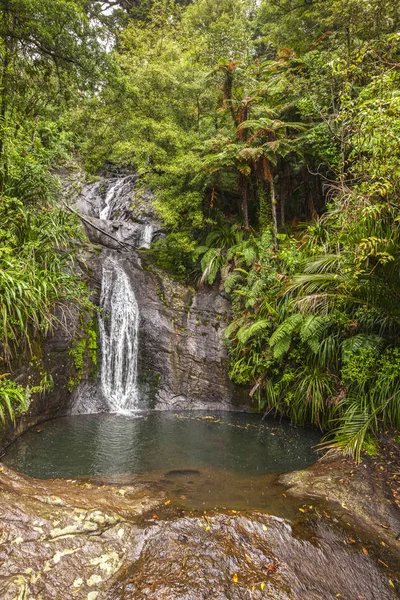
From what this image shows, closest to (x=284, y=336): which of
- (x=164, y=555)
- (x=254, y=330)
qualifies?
(x=254, y=330)

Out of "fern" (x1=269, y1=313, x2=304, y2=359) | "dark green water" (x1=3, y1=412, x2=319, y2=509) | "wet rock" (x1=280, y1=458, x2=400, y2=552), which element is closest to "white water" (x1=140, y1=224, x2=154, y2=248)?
"dark green water" (x1=3, y1=412, x2=319, y2=509)

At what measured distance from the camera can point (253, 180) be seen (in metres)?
11.5

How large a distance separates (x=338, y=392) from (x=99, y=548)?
5052mm

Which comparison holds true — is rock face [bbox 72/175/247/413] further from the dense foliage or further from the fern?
the dense foliage

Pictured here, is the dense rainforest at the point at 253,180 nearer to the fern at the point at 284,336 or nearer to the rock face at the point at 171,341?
the fern at the point at 284,336

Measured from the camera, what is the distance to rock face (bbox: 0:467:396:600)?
8.82 feet

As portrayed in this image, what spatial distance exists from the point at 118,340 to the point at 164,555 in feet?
23.7

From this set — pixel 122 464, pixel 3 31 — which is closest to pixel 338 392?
pixel 122 464

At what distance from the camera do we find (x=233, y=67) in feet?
33.0

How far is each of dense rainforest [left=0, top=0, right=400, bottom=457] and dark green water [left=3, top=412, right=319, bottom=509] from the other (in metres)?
0.77

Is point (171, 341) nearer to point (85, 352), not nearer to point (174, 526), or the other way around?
point (85, 352)

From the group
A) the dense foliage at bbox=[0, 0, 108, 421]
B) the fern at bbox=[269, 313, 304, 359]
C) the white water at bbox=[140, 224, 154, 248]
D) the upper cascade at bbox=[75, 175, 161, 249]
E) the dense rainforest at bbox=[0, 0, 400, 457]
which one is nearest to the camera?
the dense rainforest at bbox=[0, 0, 400, 457]

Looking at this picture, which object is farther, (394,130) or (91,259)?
(91,259)

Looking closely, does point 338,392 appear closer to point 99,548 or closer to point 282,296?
point 282,296
